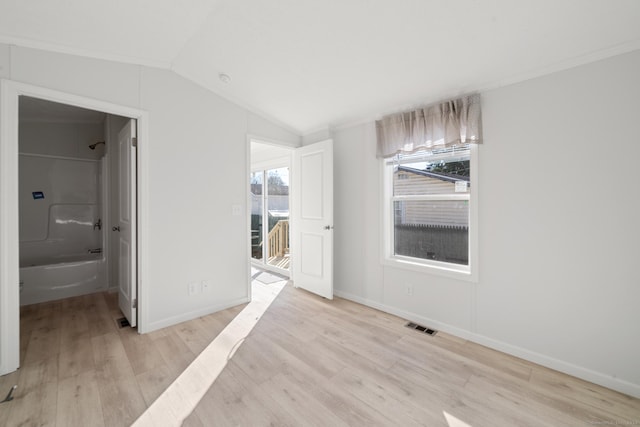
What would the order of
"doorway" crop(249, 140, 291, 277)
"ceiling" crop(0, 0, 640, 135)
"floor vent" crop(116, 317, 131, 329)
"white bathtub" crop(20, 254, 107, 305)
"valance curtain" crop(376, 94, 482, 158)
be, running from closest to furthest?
"ceiling" crop(0, 0, 640, 135) → "valance curtain" crop(376, 94, 482, 158) → "floor vent" crop(116, 317, 131, 329) → "white bathtub" crop(20, 254, 107, 305) → "doorway" crop(249, 140, 291, 277)

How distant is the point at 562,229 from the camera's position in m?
1.96

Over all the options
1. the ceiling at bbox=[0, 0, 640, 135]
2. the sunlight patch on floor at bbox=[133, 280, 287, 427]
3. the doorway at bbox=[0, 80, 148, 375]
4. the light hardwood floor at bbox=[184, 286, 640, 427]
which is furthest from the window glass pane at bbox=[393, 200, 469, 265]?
the doorway at bbox=[0, 80, 148, 375]

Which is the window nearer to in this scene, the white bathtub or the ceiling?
the ceiling

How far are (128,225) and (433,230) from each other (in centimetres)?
308

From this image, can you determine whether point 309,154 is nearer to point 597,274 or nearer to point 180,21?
point 180,21

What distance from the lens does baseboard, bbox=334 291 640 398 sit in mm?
1760

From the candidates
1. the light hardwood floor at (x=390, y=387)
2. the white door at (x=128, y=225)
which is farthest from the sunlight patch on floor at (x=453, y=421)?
the white door at (x=128, y=225)

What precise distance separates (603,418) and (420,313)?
136 centimetres

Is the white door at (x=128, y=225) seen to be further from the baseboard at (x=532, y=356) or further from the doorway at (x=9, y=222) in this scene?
the baseboard at (x=532, y=356)

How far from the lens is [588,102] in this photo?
1855 mm

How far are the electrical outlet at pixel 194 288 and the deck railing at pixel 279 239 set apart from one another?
206cm

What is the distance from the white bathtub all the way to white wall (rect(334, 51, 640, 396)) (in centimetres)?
435

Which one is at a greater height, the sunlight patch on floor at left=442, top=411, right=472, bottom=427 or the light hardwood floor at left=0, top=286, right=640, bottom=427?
the light hardwood floor at left=0, top=286, right=640, bottom=427

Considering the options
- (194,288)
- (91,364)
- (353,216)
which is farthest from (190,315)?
(353,216)
